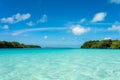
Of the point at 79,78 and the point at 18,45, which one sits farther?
the point at 18,45

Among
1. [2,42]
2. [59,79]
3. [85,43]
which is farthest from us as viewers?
[85,43]

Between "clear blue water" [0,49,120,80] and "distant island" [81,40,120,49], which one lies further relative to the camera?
"distant island" [81,40,120,49]

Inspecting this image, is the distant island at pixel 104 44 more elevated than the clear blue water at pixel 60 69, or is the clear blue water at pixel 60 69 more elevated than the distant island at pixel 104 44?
the distant island at pixel 104 44

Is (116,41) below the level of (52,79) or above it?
above

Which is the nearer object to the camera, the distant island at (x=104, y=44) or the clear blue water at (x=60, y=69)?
the clear blue water at (x=60, y=69)

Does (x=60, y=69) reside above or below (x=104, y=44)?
below

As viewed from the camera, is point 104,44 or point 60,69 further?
point 104,44

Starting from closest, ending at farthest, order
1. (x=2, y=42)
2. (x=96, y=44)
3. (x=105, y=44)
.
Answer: (x=2, y=42) < (x=105, y=44) < (x=96, y=44)

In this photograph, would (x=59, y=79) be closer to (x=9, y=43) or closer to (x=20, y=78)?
(x=20, y=78)

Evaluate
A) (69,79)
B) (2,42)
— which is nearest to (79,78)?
(69,79)

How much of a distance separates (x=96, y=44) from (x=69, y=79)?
56.4 metres

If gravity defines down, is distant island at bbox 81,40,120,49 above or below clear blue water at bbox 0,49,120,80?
above

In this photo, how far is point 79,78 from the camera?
17.4 ft

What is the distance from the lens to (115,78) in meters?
5.23
